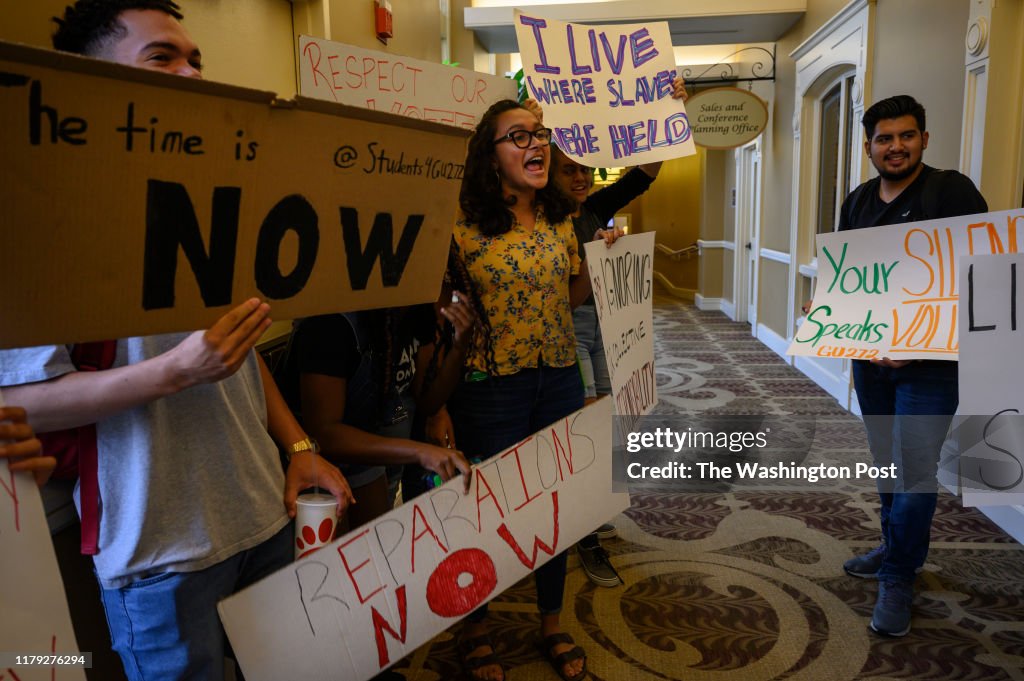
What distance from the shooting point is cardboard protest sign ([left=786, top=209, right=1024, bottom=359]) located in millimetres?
1847

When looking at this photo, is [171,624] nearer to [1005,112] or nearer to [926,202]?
[926,202]

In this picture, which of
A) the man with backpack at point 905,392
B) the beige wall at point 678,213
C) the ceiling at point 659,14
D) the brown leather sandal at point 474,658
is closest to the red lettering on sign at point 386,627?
the brown leather sandal at point 474,658

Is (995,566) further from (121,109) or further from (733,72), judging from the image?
(733,72)

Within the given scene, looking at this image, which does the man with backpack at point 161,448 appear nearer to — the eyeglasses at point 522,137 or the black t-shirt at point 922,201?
the eyeglasses at point 522,137

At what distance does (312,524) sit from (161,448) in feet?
0.91

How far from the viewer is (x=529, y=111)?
1.82m

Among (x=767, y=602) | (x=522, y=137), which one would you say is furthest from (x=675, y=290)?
A: (x=522, y=137)

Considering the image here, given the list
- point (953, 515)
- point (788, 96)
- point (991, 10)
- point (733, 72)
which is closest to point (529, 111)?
point (991, 10)

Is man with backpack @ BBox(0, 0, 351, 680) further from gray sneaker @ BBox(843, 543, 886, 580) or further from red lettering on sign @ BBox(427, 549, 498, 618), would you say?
gray sneaker @ BBox(843, 543, 886, 580)

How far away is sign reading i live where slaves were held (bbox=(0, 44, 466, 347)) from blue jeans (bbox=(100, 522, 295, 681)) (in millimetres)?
398

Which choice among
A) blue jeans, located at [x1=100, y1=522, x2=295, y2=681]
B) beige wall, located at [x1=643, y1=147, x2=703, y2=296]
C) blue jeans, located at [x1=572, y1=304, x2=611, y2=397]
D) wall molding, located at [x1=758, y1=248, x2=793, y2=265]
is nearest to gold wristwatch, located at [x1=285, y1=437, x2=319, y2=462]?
blue jeans, located at [x1=100, y1=522, x2=295, y2=681]

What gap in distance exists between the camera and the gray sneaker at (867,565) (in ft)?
8.05

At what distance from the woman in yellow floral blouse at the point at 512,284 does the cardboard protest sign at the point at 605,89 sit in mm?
127

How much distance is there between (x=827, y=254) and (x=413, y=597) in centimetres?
164
